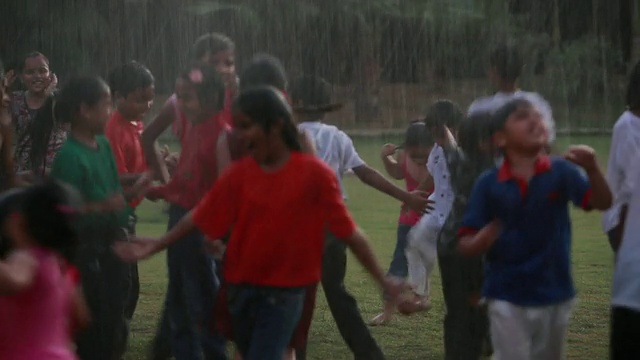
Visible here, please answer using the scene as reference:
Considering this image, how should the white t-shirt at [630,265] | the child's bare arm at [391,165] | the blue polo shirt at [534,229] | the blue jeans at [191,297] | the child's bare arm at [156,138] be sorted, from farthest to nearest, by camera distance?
the child's bare arm at [391,165] → the child's bare arm at [156,138] → the blue jeans at [191,297] → the blue polo shirt at [534,229] → the white t-shirt at [630,265]

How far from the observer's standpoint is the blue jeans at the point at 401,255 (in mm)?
9477

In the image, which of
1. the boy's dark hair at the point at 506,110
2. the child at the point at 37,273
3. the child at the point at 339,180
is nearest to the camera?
the child at the point at 37,273

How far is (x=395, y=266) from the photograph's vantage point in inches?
381

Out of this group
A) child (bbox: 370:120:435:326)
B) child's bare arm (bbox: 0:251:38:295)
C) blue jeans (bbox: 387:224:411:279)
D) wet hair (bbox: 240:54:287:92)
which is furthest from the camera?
blue jeans (bbox: 387:224:411:279)

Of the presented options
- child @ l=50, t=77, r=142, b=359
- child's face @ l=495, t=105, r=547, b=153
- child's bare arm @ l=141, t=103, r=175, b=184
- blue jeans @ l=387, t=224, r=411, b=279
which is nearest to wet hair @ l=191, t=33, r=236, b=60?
child's bare arm @ l=141, t=103, r=175, b=184

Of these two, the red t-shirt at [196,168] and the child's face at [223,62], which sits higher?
the child's face at [223,62]

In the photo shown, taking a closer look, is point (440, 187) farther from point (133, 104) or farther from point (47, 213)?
point (47, 213)

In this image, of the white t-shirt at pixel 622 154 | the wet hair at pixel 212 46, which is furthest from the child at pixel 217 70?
the white t-shirt at pixel 622 154

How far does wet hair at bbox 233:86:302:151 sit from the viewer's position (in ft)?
18.0

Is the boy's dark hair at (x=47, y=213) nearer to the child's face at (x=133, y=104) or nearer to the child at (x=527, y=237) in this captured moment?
the child at (x=527, y=237)

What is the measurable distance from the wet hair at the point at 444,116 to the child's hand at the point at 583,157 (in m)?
2.50

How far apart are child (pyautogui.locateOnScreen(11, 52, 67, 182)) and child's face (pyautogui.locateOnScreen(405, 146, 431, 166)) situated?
225cm

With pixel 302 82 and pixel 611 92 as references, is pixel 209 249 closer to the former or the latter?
→ pixel 302 82

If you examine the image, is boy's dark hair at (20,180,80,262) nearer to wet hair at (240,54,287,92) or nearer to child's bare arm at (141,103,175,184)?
wet hair at (240,54,287,92)
